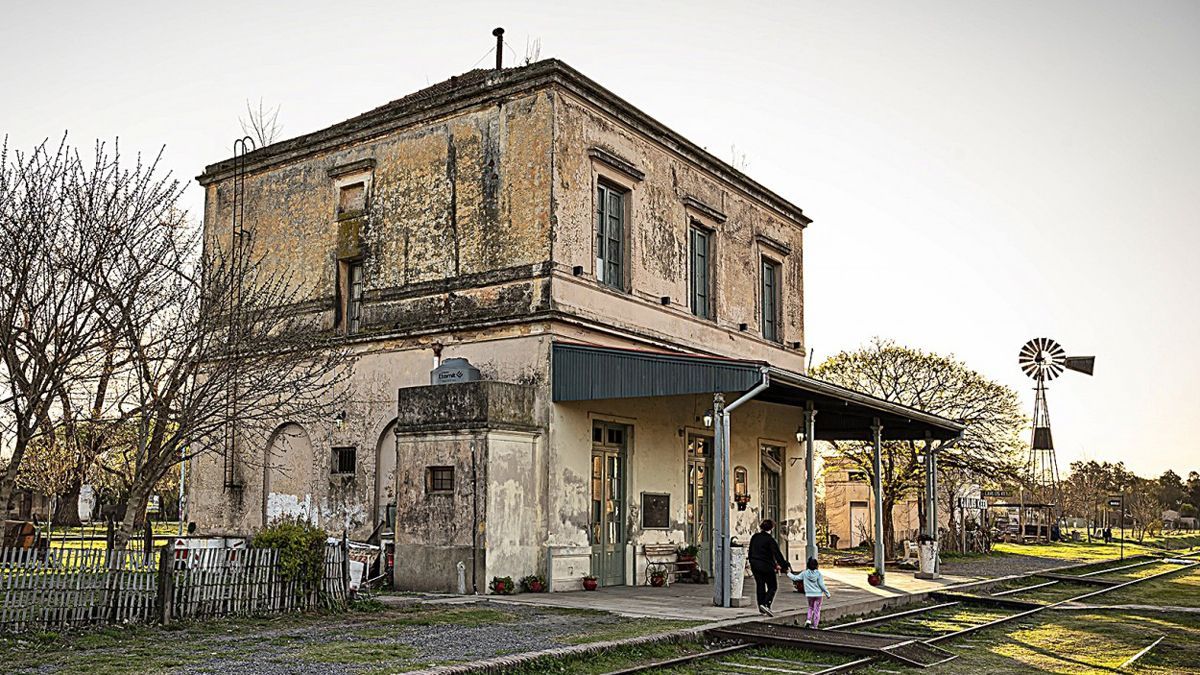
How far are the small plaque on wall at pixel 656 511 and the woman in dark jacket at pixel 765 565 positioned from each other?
4116mm

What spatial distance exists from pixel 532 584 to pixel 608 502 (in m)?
2.30

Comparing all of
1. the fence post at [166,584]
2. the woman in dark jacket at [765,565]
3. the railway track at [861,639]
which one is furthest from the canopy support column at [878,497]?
the fence post at [166,584]

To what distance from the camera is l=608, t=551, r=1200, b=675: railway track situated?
11211mm

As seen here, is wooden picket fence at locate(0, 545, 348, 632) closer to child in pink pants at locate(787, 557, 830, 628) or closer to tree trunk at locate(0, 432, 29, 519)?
tree trunk at locate(0, 432, 29, 519)

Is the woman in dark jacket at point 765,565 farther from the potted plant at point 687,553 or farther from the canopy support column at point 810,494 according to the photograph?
the potted plant at point 687,553

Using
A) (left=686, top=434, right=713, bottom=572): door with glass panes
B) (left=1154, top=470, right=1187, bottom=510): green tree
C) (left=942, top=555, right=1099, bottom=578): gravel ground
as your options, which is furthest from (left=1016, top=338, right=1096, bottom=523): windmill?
(left=1154, top=470, right=1187, bottom=510): green tree

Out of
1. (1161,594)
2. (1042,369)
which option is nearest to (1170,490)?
(1042,369)

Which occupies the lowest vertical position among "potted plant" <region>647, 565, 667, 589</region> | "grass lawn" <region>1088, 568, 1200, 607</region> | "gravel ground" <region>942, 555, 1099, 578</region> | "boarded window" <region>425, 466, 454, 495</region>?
"grass lawn" <region>1088, 568, 1200, 607</region>

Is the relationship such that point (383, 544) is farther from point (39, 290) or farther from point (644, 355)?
point (39, 290)

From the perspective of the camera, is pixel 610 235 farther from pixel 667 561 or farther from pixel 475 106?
pixel 667 561

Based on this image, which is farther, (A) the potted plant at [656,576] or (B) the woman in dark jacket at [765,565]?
(A) the potted plant at [656,576]

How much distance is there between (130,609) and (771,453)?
14607mm

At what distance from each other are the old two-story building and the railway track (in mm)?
2788

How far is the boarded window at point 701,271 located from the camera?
22172 millimetres
